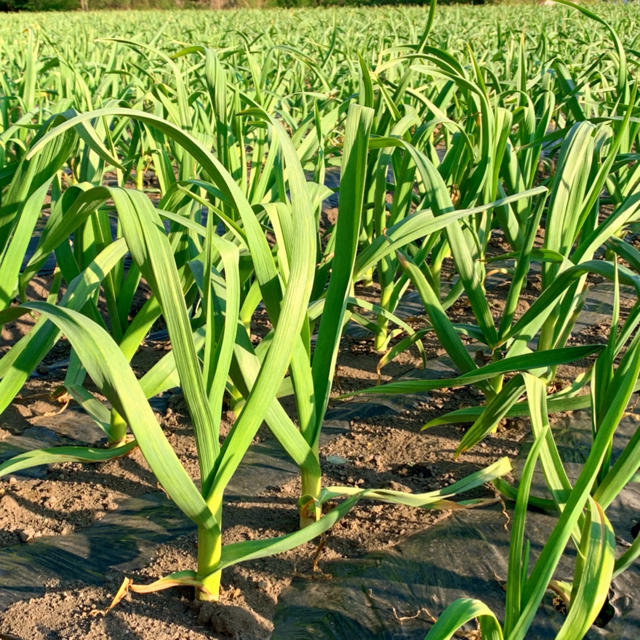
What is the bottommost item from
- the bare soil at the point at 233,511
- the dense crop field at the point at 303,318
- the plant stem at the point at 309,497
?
the bare soil at the point at 233,511

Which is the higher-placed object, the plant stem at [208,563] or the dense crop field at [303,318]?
the dense crop field at [303,318]

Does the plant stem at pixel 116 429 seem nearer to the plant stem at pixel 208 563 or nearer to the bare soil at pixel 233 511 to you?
the bare soil at pixel 233 511

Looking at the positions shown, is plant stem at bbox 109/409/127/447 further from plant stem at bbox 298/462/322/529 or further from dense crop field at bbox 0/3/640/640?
plant stem at bbox 298/462/322/529

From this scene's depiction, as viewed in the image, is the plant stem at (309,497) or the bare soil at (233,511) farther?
the plant stem at (309,497)

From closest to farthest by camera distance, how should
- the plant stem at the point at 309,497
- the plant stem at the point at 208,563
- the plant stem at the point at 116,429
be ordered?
1. the plant stem at the point at 208,563
2. the plant stem at the point at 309,497
3. the plant stem at the point at 116,429

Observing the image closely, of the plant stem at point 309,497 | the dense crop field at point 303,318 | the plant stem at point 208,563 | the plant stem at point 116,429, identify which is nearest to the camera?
the dense crop field at point 303,318

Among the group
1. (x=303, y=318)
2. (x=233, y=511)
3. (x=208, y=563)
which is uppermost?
(x=303, y=318)

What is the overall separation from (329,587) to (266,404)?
35 centimetres

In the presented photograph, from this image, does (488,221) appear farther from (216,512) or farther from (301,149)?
(216,512)

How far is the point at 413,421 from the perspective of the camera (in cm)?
179

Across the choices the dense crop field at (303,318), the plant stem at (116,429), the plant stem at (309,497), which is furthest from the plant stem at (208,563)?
the plant stem at (116,429)

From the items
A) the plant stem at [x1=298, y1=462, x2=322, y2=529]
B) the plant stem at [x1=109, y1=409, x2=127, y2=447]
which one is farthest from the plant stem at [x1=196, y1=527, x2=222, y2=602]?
the plant stem at [x1=109, y1=409, x2=127, y2=447]

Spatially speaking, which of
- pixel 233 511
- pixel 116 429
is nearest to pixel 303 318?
pixel 233 511

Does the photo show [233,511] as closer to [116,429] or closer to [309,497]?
[309,497]
